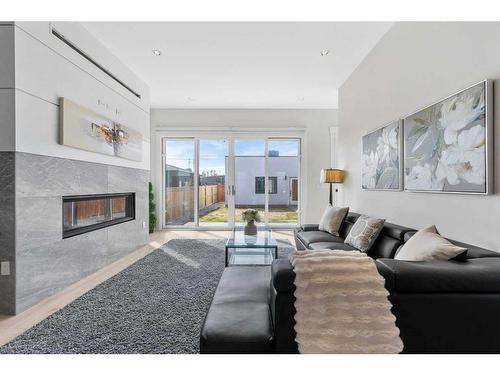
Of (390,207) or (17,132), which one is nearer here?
(17,132)

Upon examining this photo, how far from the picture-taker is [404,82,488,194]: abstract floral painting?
6.10 feet

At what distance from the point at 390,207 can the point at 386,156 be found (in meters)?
0.60

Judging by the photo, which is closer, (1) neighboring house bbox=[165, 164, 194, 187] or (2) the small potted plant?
(2) the small potted plant

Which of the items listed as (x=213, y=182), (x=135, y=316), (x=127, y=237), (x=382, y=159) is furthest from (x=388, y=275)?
(x=213, y=182)

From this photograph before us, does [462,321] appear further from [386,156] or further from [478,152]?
[386,156]

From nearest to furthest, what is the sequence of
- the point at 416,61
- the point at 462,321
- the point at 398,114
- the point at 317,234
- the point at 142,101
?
the point at 462,321 → the point at 416,61 → the point at 398,114 → the point at 317,234 → the point at 142,101

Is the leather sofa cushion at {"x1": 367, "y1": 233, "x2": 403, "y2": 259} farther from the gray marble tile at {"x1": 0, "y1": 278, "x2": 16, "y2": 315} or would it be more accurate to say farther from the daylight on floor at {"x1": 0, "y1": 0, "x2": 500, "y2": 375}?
the gray marble tile at {"x1": 0, "y1": 278, "x2": 16, "y2": 315}

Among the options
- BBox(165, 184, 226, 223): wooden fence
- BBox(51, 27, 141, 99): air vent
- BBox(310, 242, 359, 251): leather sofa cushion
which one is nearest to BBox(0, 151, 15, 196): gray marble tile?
BBox(51, 27, 141, 99): air vent

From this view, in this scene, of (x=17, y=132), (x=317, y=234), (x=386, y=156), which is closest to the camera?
(x=17, y=132)

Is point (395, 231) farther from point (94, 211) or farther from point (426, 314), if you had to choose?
point (94, 211)

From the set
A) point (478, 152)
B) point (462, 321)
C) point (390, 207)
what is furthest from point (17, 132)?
point (390, 207)

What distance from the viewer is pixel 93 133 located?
128 inches

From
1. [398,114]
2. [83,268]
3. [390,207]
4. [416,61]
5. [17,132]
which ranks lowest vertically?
[83,268]

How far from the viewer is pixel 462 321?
133cm
